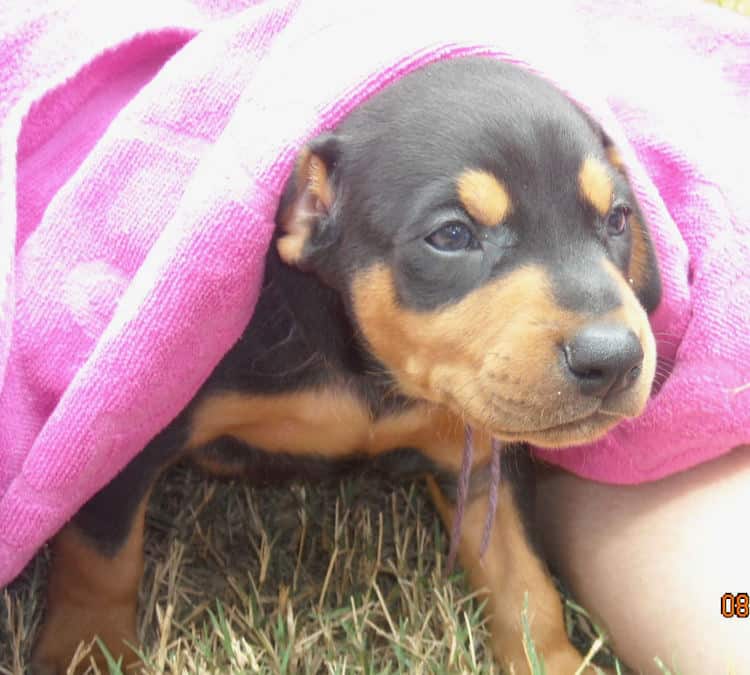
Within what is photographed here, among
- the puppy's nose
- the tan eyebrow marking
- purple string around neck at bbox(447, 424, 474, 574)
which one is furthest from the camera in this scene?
purple string around neck at bbox(447, 424, 474, 574)

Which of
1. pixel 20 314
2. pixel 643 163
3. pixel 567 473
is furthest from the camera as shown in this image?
pixel 567 473

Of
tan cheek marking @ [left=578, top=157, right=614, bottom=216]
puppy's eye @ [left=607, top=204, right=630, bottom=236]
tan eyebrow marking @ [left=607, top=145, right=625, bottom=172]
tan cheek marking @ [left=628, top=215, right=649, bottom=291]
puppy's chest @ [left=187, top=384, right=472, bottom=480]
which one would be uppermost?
tan cheek marking @ [left=578, top=157, right=614, bottom=216]

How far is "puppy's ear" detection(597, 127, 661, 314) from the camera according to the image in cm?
239

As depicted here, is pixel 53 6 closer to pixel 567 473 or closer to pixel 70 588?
pixel 70 588

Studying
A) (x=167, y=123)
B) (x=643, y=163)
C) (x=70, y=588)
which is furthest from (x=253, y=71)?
(x=70, y=588)

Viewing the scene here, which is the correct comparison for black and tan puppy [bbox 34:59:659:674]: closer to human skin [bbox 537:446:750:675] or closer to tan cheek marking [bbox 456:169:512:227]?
tan cheek marking [bbox 456:169:512:227]

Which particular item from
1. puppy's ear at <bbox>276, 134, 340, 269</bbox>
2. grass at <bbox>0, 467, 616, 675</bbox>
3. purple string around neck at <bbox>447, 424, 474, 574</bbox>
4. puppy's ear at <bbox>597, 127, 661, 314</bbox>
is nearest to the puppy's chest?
purple string around neck at <bbox>447, 424, 474, 574</bbox>

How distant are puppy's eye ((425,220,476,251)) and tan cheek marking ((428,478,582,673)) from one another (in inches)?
35.8

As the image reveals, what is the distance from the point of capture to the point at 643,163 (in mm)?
2688

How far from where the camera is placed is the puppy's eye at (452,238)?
6.85 feet

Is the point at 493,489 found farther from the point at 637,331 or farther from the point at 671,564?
the point at 637,331

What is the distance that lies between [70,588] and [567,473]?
1.29 m

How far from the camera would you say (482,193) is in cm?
205

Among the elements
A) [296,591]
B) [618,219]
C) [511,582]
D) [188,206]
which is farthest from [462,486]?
[188,206]
